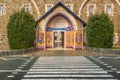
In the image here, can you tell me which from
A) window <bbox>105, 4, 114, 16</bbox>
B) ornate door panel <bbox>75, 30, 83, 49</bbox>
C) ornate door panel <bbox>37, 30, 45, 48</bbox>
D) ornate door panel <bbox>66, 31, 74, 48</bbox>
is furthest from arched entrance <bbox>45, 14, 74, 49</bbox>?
window <bbox>105, 4, 114, 16</bbox>

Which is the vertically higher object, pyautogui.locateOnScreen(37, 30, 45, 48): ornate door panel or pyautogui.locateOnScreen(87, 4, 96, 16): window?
pyautogui.locateOnScreen(87, 4, 96, 16): window

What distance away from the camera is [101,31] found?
3077cm

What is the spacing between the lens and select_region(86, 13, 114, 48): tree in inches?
1206

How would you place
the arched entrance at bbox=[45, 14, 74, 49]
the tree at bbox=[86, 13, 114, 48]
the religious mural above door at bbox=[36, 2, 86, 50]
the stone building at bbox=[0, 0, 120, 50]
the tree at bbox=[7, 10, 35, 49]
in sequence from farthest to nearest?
1. the stone building at bbox=[0, 0, 120, 50]
2. the arched entrance at bbox=[45, 14, 74, 49]
3. the religious mural above door at bbox=[36, 2, 86, 50]
4. the tree at bbox=[86, 13, 114, 48]
5. the tree at bbox=[7, 10, 35, 49]

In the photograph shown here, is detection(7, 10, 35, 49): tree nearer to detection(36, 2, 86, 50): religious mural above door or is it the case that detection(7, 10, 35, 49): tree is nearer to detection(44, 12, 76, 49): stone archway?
detection(36, 2, 86, 50): religious mural above door

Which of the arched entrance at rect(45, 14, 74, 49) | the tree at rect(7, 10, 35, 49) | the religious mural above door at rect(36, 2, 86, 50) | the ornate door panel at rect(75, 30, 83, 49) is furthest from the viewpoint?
the arched entrance at rect(45, 14, 74, 49)

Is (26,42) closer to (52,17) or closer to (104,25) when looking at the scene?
(52,17)

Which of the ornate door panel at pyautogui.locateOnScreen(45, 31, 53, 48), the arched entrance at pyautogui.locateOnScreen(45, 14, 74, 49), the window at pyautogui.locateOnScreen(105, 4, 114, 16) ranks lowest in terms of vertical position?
the ornate door panel at pyautogui.locateOnScreen(45, 31, 53, 48)

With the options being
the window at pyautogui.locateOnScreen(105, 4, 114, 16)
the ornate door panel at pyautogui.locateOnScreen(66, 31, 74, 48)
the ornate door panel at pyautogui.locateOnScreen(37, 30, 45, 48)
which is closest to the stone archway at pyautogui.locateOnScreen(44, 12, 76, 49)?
the ornate door panel at pyautogui.locateOnScreen(66, 31, 74, 48)

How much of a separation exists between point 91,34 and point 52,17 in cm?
667

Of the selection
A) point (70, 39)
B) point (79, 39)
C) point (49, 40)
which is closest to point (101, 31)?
point (79, 39)

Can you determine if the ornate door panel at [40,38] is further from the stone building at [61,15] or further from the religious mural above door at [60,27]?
the stone building at [61,15]

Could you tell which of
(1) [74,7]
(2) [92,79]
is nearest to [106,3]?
(1) [74,7]

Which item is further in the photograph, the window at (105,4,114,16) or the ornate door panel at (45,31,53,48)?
the window at (105,4,114,16)
